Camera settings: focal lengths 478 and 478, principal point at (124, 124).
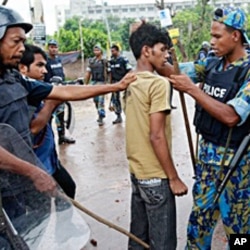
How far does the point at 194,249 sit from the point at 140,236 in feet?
1.17

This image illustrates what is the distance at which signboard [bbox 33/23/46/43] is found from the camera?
31.2ft

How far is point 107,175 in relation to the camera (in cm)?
600

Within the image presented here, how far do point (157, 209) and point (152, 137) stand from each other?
0.44 meters

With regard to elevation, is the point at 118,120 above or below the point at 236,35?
below

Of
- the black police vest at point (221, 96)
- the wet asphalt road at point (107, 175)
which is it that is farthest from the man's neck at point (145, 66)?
the wet asphalt road at point (107, 175)

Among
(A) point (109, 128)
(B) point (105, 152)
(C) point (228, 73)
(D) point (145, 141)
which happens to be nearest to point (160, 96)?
(D) point (145, 141)

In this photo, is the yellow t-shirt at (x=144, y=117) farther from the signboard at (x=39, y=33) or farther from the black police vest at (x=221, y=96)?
the signboard at (x=39, y=33)

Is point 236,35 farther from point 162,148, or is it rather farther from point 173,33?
point 162,148

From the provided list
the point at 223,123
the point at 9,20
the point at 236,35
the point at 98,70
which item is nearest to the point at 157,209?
the point at 223,123

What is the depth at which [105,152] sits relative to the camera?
24.1 feet

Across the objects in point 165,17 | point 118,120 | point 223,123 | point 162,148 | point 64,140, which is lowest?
point 118,120

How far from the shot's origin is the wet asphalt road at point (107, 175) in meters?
4.02

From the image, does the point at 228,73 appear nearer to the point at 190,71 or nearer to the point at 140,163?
the point at 190,71

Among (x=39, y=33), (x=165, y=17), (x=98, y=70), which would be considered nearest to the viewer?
(x=165, y=17)
